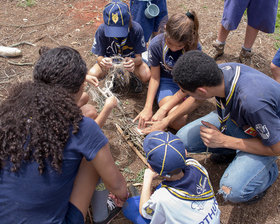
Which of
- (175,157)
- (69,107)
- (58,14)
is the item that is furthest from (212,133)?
(58,14)

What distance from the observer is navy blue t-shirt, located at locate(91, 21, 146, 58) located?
10.7 feet

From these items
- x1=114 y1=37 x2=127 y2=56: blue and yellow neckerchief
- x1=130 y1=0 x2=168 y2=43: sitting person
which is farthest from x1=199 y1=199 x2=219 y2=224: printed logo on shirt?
x1=130 y1=0 x2=168 y2=43: sitting person

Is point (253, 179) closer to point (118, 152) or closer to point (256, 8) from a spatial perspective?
point (118, 152)

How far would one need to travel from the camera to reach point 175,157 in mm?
1757

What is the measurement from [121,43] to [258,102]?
195 centimetres

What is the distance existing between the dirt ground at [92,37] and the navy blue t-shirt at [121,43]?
2.05 ft

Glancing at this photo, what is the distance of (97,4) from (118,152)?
12.4 ft

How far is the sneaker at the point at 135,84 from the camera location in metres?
3.66

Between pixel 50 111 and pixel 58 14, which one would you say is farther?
pixel 58 14

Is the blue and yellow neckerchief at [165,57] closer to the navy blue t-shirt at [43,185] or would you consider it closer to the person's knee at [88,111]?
the person's knee at [88,111]

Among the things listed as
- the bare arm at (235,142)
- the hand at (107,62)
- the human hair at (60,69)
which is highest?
the human hair at (60,69)

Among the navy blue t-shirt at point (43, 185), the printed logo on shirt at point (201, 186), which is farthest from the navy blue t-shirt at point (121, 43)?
the printed logo on shirt at point (201, 186)

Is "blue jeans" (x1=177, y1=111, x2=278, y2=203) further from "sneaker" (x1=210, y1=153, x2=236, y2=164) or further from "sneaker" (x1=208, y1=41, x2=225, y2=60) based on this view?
"sneaker" (x1=208, y1=41, x2=225, y2=60)

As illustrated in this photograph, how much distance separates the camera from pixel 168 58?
3.06m
